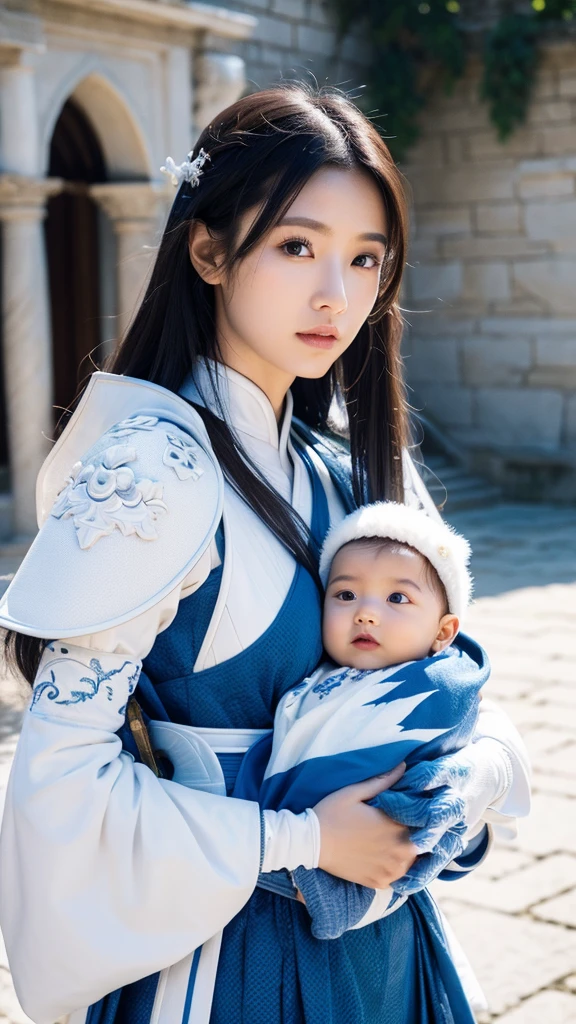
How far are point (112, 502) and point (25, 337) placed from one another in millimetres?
5175

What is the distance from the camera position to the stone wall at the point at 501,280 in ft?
29.4

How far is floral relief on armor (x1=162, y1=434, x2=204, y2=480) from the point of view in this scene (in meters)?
1.28

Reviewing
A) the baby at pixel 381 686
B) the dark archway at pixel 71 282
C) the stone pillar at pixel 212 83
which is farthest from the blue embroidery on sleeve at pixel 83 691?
the dark archway at pixel 71 282

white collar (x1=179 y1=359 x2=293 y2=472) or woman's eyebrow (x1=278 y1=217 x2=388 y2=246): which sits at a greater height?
woman's eyebrow (x1=278 y1=217 x2=388 y2=246)

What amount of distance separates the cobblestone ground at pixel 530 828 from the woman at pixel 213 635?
1.09 m

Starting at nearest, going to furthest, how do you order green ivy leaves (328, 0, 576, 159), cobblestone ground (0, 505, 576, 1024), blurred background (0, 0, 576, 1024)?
cobblestone ground (0, 505, 576, 1024) < blurred background (0, 0, 576, 1024) < green ivy leaves (328, 0, 576, 159)

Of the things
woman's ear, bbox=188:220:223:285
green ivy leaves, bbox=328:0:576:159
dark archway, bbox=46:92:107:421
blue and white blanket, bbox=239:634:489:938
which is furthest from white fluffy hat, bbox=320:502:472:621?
green ivy leaves, bbox=328:0:576:159

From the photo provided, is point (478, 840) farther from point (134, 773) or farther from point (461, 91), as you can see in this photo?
point (461, 91)

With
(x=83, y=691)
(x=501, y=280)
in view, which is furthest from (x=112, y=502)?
(x=501, y=280)

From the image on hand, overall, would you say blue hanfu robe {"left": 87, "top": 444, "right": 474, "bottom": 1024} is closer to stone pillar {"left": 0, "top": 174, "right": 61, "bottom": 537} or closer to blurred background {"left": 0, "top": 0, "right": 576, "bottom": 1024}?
blurred background {"left": 0, "top": 0, "right": 576, "bottom": 1024}

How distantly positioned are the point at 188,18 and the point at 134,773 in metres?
6.25

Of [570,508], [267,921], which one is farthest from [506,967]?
[570,508]

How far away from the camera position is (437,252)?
951 cm

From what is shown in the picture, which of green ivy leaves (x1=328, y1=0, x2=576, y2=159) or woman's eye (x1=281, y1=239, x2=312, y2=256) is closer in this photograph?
woman's eye (x1=281, y1=239, x2=312, y2=256)
